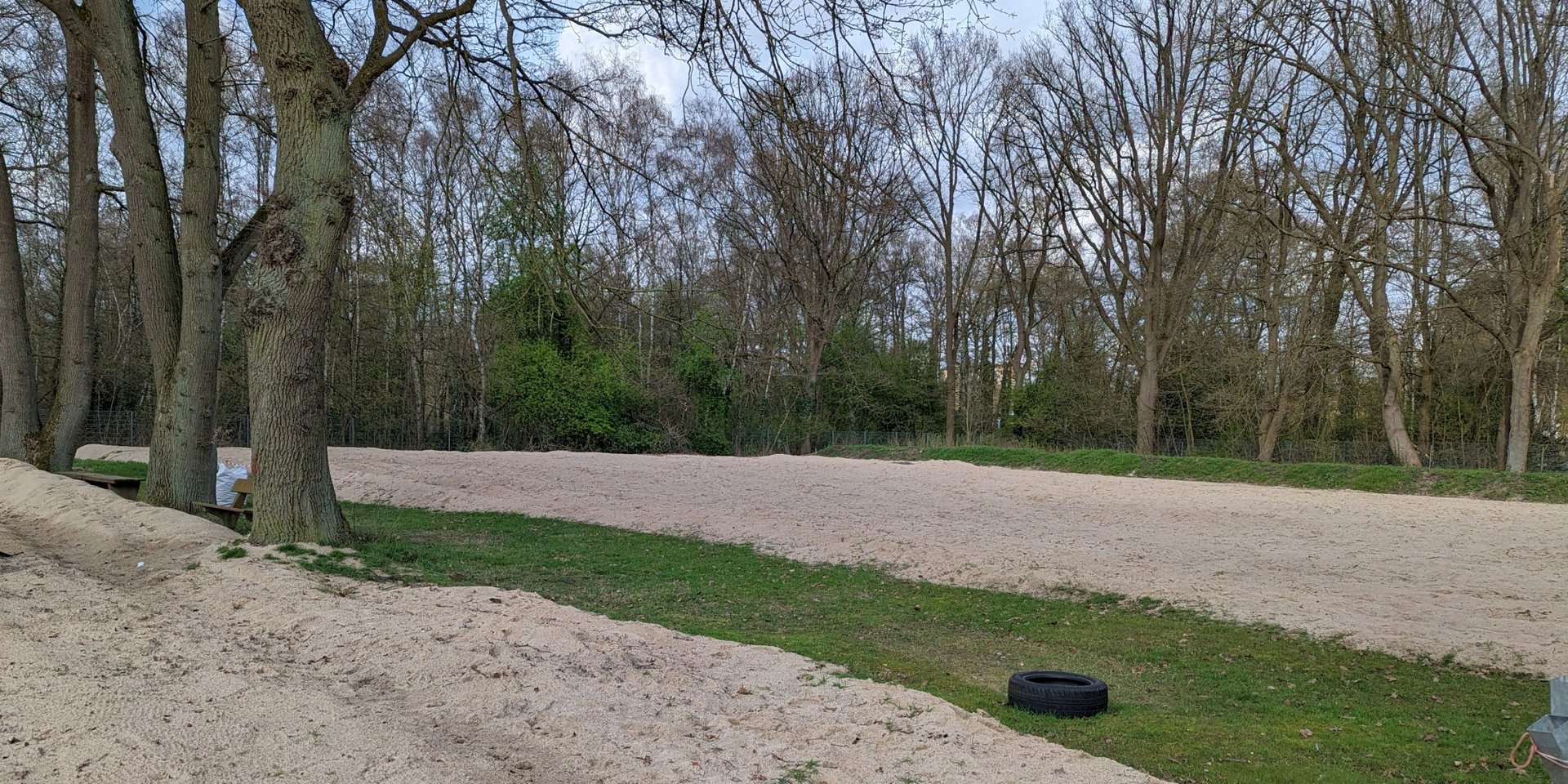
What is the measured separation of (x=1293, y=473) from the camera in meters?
20.9

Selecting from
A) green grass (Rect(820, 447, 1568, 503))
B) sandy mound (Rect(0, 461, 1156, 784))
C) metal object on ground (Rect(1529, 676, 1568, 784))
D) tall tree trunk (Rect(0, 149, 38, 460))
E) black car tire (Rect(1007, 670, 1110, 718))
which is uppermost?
tall tree trunk (Rect(0, 149, 38, 460))

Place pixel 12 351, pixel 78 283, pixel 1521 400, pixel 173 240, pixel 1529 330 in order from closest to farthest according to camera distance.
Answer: pixel 173 240
pixel 78 283
pixel 12 351
pixel 1529 330
pixel 1521 400

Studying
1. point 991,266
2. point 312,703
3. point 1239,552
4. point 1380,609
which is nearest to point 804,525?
point 1239,552

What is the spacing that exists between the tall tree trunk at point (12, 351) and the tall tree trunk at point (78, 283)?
2.18ft

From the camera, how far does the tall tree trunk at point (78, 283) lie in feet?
43.9

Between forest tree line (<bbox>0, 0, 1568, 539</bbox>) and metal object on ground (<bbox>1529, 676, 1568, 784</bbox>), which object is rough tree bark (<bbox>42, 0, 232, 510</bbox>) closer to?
forest tree line (<bbox>0, 0, 1568, 539</bbox>)

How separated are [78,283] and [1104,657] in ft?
48.3

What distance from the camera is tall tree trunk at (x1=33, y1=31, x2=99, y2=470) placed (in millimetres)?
13375

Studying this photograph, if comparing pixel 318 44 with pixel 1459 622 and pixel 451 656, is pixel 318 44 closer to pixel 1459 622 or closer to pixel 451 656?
pixel 451 656

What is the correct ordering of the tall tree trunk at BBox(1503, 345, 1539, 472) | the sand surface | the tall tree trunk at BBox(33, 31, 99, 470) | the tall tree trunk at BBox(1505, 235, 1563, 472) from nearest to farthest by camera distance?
the sand surface
the tall tree trunk at BBox(33, 31, 99, 470)
the tall tree trunk at BBox(1505, 235, 1563, 472)
the tall tree trunk at BBox(1503, 345, 1539, 472)

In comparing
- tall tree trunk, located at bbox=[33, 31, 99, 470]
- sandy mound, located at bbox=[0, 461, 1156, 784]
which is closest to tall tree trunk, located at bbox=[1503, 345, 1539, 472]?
sandy mound, located at bbox=[0, 461, 1156, 784]

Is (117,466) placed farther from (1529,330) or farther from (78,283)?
(1529,330)

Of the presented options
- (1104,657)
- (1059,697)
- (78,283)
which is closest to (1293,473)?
(1104,657)

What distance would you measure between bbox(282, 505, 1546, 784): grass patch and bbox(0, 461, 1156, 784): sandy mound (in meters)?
0.73
